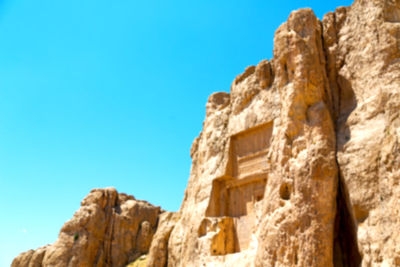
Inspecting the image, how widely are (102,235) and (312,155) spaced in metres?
24.3

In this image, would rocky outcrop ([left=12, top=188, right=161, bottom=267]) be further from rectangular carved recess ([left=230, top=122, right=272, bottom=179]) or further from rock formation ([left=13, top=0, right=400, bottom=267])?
rectangular carved recess ([left=230, top=122, right=272, bottom=179])

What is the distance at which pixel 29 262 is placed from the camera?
33969 millimetres

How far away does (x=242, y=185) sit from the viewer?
19.0 metres

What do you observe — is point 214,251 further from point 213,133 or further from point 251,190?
point 213,133

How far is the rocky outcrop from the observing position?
1261 inches

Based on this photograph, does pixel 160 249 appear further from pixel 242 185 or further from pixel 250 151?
pixel 250 151

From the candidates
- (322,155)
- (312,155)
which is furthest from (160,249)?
(322,155)

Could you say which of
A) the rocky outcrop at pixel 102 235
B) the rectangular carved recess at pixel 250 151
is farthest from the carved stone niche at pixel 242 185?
the rocky outcrop at pixel 102 235

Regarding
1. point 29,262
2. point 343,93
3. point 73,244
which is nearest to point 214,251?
point 343,93

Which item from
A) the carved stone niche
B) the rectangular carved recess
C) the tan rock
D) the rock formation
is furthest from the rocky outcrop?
the rectangular carved recess

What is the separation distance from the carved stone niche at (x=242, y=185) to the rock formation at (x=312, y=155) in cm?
5

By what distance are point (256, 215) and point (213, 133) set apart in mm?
5621

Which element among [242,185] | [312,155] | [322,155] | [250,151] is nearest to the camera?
[322,155]

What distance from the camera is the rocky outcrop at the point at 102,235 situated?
3203 centimetres
